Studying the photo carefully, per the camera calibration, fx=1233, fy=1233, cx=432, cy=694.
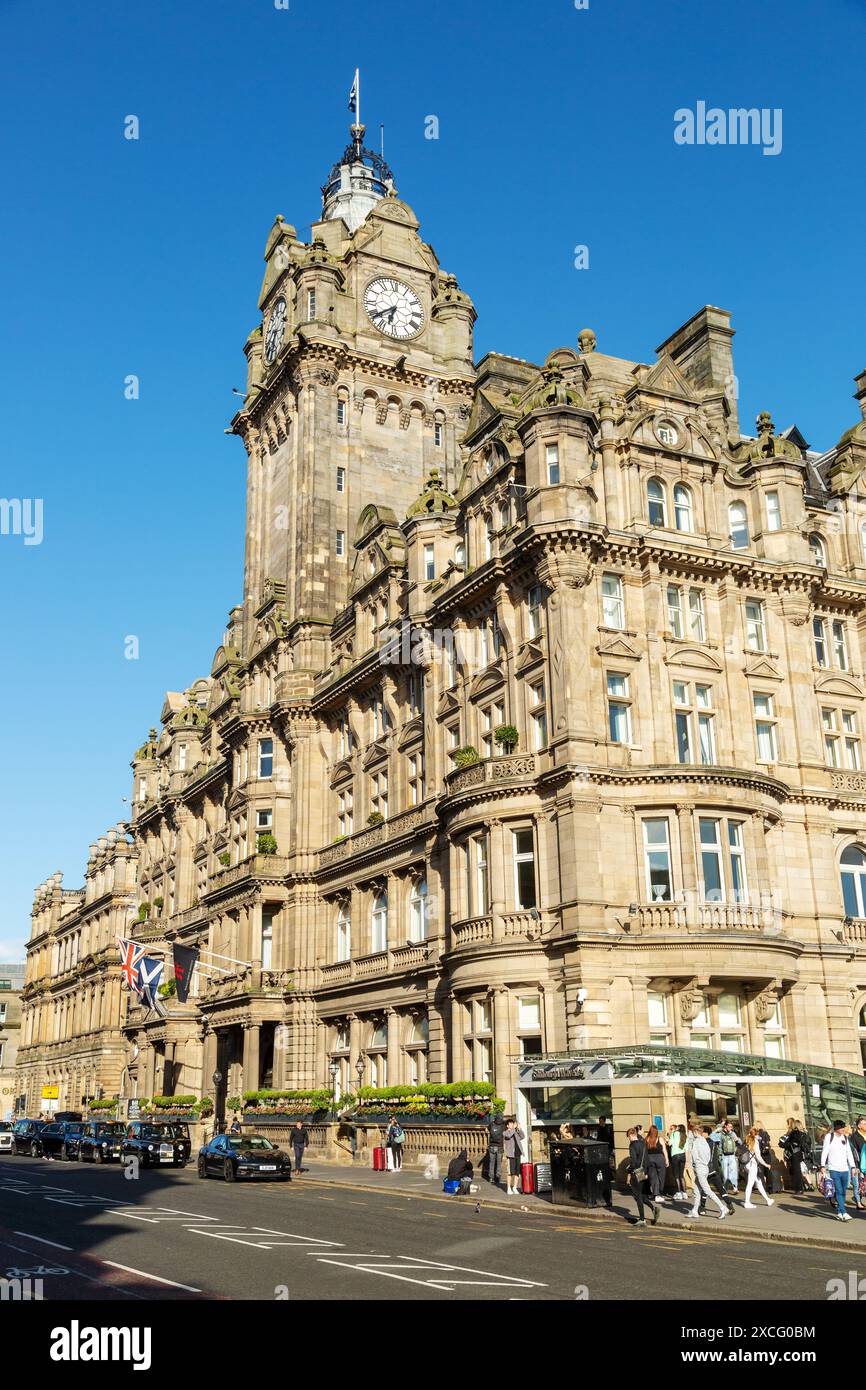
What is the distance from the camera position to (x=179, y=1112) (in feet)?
215

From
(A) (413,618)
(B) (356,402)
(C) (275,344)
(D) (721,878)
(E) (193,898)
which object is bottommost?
(D) (721,878)

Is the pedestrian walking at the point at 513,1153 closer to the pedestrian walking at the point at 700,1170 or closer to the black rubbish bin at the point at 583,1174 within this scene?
the black rubbish bin at the point at 583,1174

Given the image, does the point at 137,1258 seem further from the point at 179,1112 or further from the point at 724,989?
the point at 179,1112

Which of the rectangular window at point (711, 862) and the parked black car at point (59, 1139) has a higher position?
the rectangular window at point (711, 862)

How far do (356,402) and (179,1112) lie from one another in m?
39.3

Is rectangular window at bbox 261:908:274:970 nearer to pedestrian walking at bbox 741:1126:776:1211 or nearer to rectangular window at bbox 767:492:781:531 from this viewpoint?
rectangular window at bbox 767:492:781:531

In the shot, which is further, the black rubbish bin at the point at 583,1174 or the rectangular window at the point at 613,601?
the rectangular window at the point at 613,601

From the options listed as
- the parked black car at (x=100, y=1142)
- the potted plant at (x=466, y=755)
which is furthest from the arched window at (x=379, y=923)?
the parked black car at (x=100, y=1142)

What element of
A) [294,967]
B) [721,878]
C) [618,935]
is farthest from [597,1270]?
[294,967]

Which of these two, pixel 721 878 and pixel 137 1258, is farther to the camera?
pixel 721 878

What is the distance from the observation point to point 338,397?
220 ft

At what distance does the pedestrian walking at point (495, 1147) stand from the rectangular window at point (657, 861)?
8.15m

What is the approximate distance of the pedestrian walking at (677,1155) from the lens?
95.0ft
